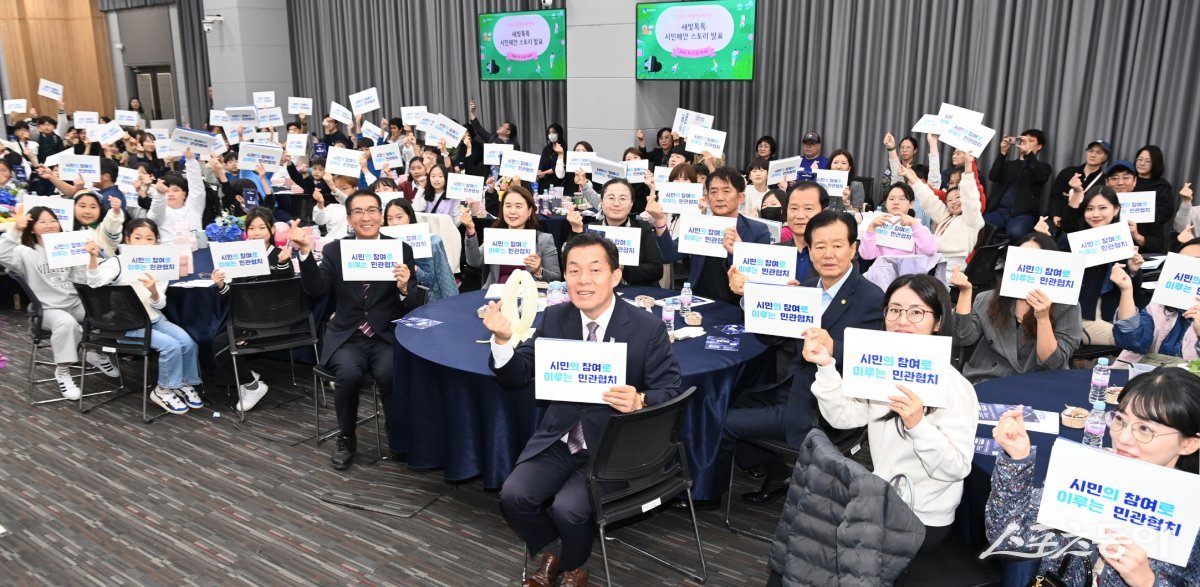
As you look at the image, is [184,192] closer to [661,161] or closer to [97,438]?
[97,438]

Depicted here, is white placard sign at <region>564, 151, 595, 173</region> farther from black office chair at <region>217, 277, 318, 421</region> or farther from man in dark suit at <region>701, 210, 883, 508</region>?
man in dark suit at <region>701, 210, 883, 508</region>

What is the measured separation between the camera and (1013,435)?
88.1 inches

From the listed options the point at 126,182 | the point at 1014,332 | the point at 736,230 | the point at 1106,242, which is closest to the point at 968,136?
the point at 1106,242

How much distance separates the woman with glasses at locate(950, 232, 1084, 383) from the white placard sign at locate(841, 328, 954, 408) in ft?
4.75

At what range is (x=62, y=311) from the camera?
18.1 feet

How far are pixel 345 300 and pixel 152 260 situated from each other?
4.52 feet

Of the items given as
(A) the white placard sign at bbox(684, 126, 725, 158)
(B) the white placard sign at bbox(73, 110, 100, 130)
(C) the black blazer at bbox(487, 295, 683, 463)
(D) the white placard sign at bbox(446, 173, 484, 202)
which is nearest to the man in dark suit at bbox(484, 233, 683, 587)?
(C) the black blazer at bbox(487, 295, 683, 463)

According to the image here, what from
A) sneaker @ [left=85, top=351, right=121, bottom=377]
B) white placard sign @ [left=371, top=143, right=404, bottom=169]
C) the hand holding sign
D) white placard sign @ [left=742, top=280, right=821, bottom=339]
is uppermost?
white placard sign @ [left=371, top=143, right=404, bottom=169]

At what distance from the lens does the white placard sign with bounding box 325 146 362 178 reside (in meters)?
7.39

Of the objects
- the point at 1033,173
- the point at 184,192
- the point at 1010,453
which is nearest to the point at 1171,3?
the point at 1033,173

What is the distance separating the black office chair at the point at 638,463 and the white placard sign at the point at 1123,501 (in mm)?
1267

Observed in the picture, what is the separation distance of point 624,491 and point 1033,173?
7129 millimetres

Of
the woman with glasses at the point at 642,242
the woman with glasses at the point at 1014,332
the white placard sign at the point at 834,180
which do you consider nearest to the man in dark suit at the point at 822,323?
the woman with glasses at the point at 1014,332

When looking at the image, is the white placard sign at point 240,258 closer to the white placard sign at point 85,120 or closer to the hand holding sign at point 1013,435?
the hand holding sign at point 1013,435
